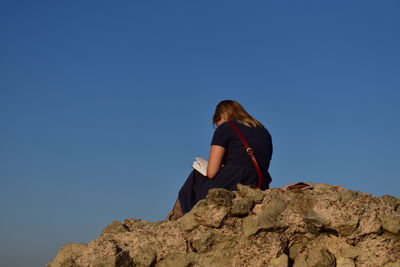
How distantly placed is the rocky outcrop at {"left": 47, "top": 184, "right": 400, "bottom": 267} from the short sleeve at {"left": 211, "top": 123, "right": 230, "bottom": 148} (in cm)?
125

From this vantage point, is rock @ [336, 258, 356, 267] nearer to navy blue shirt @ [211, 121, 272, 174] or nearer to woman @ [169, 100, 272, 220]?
woman @ [169, 100, 272, 220]

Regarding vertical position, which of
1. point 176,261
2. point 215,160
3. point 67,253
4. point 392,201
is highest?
point 215,160

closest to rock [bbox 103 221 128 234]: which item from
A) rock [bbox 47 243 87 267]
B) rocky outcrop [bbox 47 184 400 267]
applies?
rocky outcrop [bbox 47 184 400 267]

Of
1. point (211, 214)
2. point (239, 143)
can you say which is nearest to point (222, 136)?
point (239, 143)

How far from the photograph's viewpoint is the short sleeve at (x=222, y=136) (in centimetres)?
930

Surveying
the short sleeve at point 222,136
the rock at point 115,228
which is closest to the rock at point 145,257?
the rock at point 115,228

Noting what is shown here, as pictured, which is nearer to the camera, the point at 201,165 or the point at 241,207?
the point at 241,207

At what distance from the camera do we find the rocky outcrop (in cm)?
793

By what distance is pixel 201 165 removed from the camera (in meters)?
9.54

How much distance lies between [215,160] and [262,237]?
1.70 metres

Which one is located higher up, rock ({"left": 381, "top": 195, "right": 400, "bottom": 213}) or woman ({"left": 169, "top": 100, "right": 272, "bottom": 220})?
woman ({"left": 169, "top": 100, "right": 272, "bottom": 220})

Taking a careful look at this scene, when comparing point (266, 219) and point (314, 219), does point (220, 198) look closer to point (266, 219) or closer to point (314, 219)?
point (266, 219)

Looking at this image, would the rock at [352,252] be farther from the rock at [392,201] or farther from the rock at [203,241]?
the rock at [203,241]

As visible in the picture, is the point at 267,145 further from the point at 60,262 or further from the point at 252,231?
the point at 60,262
